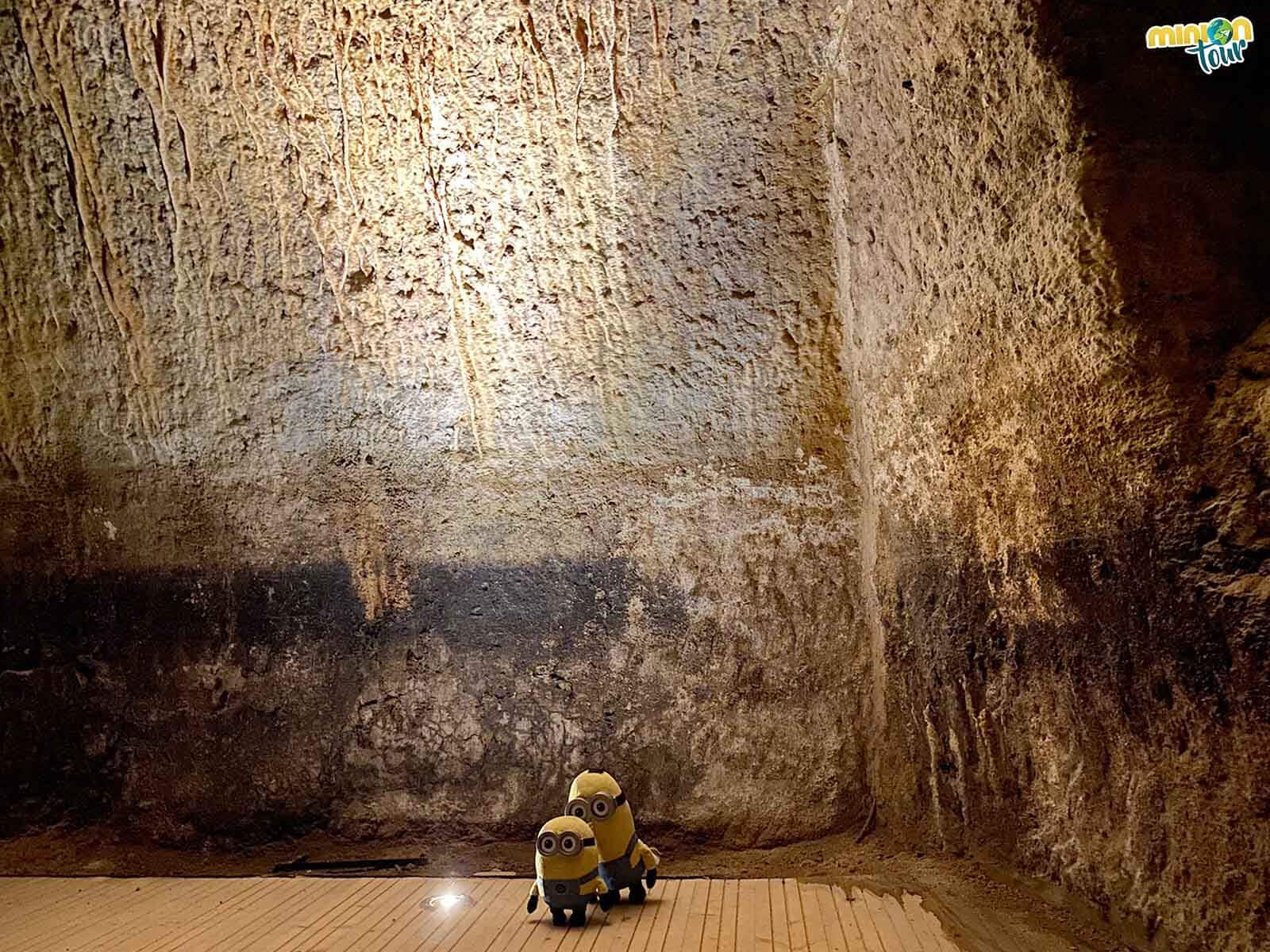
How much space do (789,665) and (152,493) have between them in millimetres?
2832

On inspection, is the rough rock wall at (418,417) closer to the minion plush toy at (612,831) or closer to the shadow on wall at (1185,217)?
the minion plush toy at (612,831)

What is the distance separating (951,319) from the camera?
2.86 m

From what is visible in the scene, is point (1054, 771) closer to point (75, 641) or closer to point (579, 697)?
point (579, 697)

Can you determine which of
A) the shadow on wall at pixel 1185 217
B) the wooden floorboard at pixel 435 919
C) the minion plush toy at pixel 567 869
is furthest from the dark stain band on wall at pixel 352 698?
the shadow on wall at pixel 1185 217

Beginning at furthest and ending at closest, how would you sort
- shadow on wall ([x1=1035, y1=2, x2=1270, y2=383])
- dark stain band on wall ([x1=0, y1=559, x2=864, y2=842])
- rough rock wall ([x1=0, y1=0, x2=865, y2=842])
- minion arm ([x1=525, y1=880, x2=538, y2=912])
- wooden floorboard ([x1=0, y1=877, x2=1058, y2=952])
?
1. dark stain band on wall ([x1=0, y1=559, x2=864, y2=842])
2. rough rock wall ([x1=0, y1=0, x2=865, y2=842])
3. minion arm ([x1=525, y1=880, x2=538, y2=912])
4. wooden floorboard ([x1=0, y1=877, x2=1058, y2=952])
5. shadow on wall ([x1=1035, y1=2, x2=1270, y2=383])

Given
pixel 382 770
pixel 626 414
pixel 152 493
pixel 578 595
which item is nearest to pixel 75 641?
pixel 152 493

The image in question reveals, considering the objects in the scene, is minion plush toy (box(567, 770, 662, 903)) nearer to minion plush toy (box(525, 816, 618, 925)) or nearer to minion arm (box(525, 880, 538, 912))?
minion plush toy (box(525, 816, 618, 925))

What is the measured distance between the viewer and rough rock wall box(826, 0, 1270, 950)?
1.98m

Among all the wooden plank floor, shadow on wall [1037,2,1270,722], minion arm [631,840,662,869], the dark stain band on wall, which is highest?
shadow on wall [1037,2,1270,722]

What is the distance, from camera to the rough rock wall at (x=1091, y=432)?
1976mm

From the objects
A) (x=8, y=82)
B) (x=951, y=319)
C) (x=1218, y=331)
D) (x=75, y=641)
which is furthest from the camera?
(x=75, y=641)

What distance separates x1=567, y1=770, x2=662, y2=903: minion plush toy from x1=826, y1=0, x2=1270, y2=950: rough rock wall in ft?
3.51

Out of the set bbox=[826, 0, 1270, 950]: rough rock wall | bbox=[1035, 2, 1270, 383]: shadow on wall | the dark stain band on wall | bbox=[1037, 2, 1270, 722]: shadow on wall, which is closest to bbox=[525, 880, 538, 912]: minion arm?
the dark stain band on wall

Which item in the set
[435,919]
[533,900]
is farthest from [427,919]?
[533,900]
